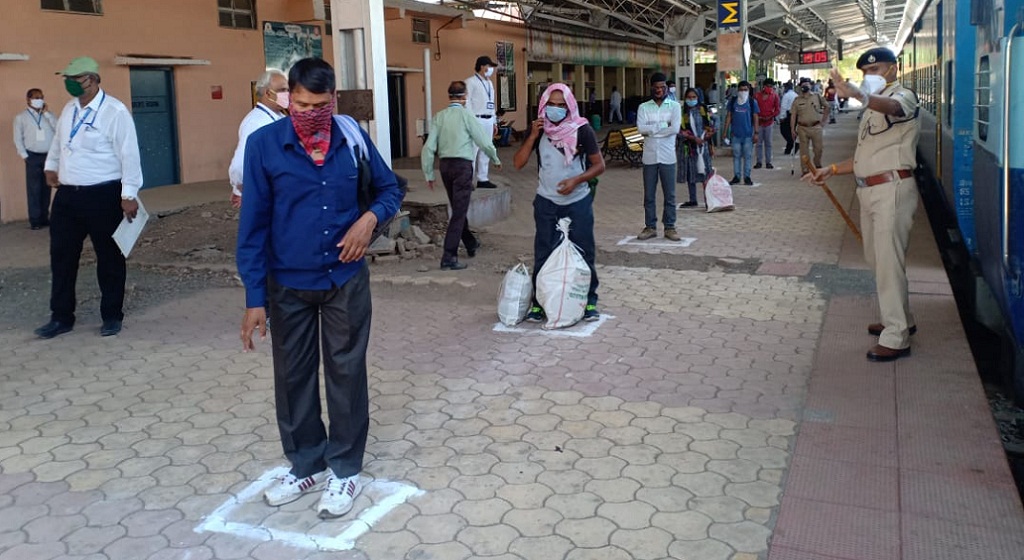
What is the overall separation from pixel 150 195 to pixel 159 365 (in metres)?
8.52

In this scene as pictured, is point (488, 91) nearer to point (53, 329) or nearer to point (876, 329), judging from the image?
point (53, 329)

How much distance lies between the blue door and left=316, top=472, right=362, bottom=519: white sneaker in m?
12.0

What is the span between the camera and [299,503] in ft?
12.1

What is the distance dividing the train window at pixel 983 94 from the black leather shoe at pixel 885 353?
52.6 inches

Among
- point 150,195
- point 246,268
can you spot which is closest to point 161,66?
point 150,195

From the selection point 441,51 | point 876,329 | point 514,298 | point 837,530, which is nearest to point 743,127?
point 876,329

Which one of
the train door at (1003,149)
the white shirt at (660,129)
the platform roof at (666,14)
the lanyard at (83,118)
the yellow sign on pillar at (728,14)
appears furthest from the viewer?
the platform roof at (666,14)

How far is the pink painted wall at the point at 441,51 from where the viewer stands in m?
20.9

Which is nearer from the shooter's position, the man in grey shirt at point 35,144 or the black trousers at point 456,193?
the black trousers at point 456,193

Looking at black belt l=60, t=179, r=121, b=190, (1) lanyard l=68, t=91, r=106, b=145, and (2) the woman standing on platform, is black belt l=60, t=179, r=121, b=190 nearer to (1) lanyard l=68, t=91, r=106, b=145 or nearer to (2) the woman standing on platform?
(1) lanyard l=68, t=91, r=106, b=145

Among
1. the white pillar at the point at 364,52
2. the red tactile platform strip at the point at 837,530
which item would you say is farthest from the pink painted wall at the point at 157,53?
the red tactile platform strip at the point at 837,530

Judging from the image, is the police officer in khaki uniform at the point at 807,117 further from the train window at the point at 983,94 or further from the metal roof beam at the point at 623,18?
the metal roof beam at the point at 623,18

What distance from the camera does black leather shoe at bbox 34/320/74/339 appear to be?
20.8 feet

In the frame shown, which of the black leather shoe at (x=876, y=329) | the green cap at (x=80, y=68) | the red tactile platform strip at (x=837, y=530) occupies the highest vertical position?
the green cap at (x=80, y=68)
